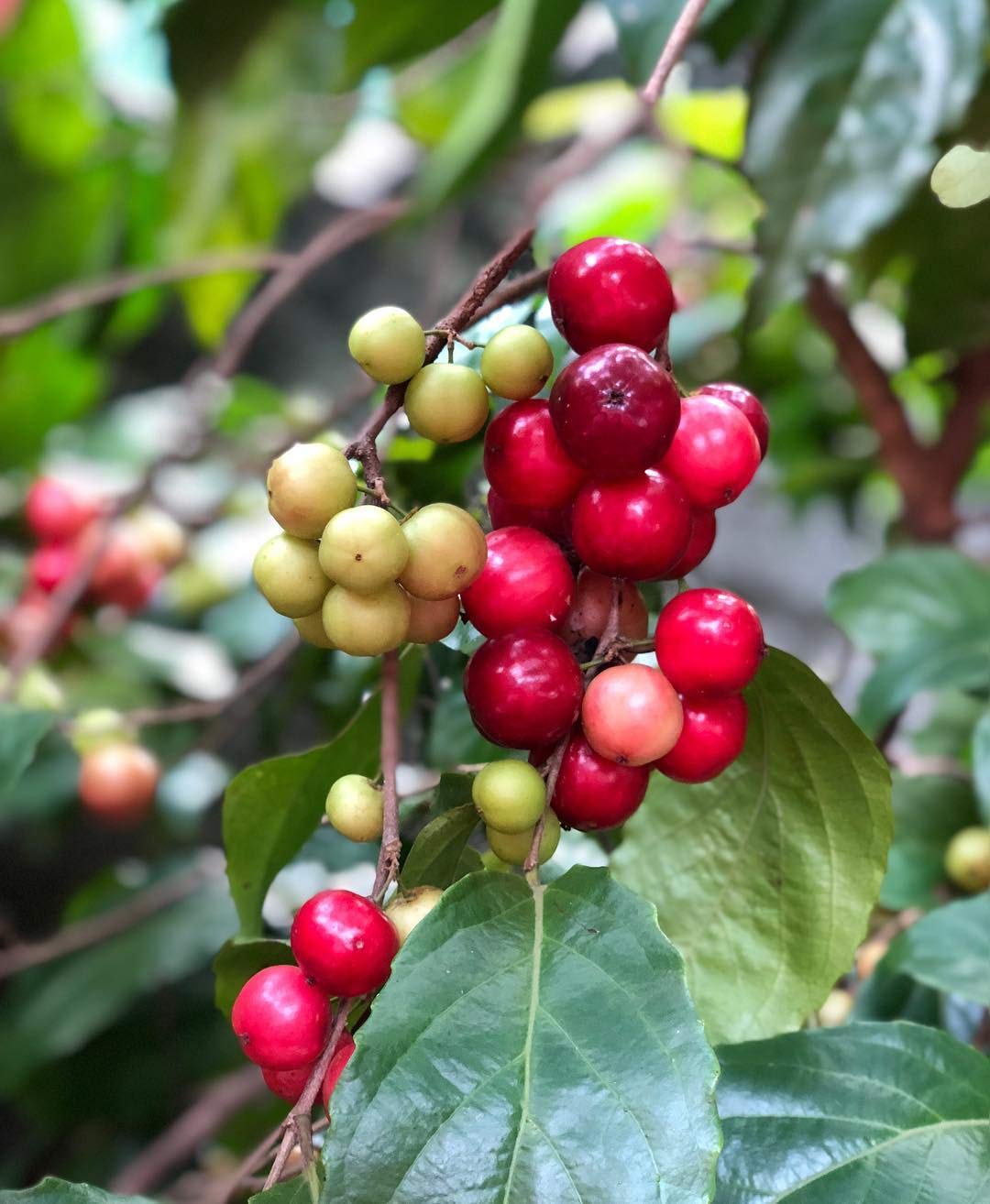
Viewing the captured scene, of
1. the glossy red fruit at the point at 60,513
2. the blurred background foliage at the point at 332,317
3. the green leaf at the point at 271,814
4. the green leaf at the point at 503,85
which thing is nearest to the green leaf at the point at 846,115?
the blurred background foliage at the point at 332,317

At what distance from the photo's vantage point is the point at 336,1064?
34 centimetres

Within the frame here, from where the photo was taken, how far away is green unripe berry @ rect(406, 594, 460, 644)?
0.38m

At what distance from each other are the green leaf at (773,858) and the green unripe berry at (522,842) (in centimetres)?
8

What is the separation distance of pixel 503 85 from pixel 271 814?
0.41m

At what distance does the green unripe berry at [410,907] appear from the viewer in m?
0.34

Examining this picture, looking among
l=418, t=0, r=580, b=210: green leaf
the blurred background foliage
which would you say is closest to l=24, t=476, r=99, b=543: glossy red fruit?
the blurred background foliage

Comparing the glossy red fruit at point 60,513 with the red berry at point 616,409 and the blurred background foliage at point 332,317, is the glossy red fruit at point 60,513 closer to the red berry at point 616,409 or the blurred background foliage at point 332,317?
the blurred background foliage at point 332,317

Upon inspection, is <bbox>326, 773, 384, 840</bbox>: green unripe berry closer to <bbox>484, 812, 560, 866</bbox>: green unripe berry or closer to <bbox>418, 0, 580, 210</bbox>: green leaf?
<bbox>484, 812, 560, 866</bbox>: green unripe berry

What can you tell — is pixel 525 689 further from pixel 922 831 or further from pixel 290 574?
pixel 922 831

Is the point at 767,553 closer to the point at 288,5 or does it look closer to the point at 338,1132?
the point at 288,5

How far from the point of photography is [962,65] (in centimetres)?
61

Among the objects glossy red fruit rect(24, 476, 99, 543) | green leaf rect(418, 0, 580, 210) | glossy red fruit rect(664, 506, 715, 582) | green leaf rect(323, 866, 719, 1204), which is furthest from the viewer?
glossy red fruit rect(24, 476, 99, 543)

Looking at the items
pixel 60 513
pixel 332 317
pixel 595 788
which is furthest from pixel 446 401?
pixel 332 317

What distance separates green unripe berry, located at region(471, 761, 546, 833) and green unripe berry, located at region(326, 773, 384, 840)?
0.04 m
